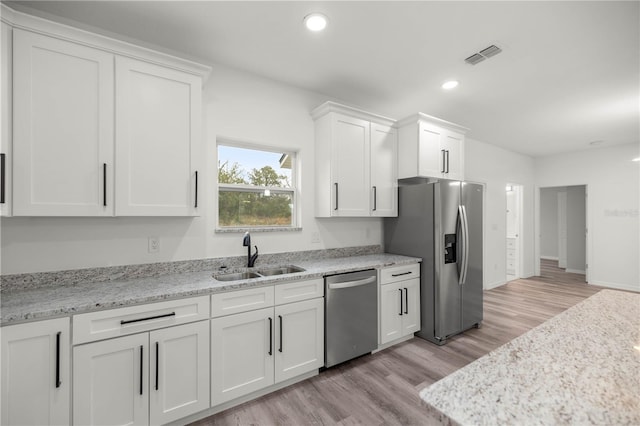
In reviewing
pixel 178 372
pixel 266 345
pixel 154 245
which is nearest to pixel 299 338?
pixel 266 345

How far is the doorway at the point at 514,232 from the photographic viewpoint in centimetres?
609

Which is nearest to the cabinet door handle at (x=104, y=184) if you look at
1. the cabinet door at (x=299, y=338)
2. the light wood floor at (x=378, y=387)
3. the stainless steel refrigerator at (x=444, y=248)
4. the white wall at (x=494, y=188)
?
the cabinet door at (x=299, y=338)

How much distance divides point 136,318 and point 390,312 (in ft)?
7.36

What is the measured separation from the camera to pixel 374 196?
3.20 metres

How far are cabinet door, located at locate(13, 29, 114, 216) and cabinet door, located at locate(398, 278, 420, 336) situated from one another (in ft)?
9.05

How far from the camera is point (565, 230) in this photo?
7609mm

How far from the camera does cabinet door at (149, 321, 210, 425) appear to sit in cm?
171

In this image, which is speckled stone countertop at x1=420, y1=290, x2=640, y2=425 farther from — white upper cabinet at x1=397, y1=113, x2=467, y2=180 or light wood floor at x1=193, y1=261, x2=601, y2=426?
white upper cabinet at x1=397, y1=113, x2=467, y2=180

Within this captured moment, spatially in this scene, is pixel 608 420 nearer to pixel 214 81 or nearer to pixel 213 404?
pixel 213 404

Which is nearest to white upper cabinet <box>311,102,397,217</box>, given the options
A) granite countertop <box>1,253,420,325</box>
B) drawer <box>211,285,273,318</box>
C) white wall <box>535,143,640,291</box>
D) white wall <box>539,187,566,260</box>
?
granite countertop <box>1,253,420,325</box>

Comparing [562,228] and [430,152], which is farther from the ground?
[430,152]

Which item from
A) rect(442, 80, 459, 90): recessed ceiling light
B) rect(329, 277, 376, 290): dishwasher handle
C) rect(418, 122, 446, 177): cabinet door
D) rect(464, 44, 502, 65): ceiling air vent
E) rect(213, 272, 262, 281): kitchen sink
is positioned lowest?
rect(329, 277, 376, 290): dishwasher handle

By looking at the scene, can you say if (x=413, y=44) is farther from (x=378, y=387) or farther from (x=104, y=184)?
(x=378, y=387)

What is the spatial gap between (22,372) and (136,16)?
7.54ft
